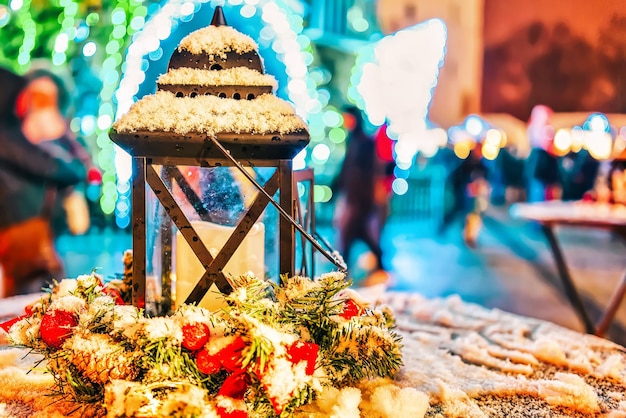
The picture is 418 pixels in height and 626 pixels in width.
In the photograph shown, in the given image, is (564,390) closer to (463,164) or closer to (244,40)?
(244,40)

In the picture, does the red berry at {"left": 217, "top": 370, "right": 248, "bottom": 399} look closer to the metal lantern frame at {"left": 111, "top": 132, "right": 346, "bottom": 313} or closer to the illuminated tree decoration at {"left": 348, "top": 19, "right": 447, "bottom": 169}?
the metal lantern frame at {"left": 111, "top": 132, "right": 346, "bottom": 313}

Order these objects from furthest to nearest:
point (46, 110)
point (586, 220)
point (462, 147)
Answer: point (462, 147)
point (46, 110)
point (586, 220)

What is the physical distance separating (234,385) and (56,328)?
1.76ft

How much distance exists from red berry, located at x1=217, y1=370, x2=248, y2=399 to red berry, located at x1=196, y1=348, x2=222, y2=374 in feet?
0.14

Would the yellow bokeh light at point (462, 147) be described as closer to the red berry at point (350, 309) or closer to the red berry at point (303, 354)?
the red berry at point (350, 309)

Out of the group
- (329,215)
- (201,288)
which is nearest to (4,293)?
(201,288)

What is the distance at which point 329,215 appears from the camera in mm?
9742

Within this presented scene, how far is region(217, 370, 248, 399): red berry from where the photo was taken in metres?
1.23

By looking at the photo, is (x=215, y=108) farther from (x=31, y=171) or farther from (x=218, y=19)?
(x=31, y=171)

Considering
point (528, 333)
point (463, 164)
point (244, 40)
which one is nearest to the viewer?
point (244, 40)

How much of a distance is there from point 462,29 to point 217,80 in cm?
1104

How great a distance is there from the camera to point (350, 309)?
5.17 ft

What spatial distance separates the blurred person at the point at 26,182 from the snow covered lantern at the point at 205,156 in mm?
3003

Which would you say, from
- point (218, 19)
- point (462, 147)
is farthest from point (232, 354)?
point (462, 147)
